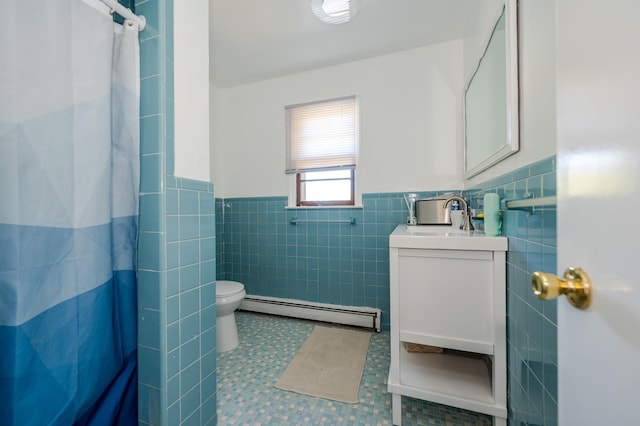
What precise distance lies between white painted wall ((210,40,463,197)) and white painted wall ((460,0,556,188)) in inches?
40.9

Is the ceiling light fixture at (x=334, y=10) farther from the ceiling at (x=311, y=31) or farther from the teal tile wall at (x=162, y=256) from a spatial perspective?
the teal tile wall at (x=162, y=256)

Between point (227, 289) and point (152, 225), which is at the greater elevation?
point (152, 225)

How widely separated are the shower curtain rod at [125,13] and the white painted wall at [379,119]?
1476mm

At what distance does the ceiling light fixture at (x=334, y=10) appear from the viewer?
4.94 ft

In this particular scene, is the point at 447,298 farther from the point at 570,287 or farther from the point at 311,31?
the point at 311,31

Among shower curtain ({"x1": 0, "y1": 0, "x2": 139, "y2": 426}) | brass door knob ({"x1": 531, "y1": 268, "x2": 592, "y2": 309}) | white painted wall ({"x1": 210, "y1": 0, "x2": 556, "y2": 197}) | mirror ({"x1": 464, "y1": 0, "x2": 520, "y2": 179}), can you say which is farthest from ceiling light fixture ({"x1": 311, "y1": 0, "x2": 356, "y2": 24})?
brass door knob ({"x1": 531, "y1": 268, "x2": 592, "y2": 309})

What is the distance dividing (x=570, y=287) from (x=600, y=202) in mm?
131

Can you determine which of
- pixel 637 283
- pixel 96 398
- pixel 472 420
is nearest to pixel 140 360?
pixel 96 398

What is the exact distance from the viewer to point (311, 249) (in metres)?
2.30

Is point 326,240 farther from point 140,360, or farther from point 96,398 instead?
point 96,398

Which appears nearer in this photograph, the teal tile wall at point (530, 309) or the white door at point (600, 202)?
the white door at point (600, 202)

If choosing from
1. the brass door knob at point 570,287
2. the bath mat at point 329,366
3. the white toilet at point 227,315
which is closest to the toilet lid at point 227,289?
the white toilet at point 227,315

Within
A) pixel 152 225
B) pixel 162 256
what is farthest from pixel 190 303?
pixel 152 225

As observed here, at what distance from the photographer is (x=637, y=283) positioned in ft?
0.91
